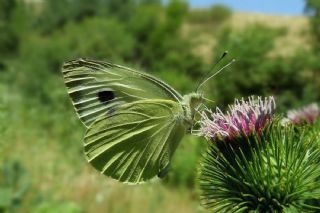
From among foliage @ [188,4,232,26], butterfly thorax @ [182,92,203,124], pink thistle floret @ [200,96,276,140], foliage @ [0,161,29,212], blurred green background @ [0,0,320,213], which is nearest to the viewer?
pink thistle floret @ [200,96,276,140]

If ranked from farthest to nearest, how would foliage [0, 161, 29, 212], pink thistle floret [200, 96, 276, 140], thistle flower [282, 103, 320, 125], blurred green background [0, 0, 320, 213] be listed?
blurred green background [0, 0, 320, 213], foliage [0, 161, 29, 212], thistle flower [282, 103, 320, 125], pink thistle floret [200, 96, 276, 140]

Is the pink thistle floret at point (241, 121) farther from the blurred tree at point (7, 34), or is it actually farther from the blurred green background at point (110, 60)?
the blurred tree at point (7, 34)

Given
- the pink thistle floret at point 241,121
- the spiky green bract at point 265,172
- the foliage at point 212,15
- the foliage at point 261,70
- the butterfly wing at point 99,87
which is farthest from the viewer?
the foliage at point 212,15

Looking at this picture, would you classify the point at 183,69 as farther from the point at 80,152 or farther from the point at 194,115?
the point at 194,115

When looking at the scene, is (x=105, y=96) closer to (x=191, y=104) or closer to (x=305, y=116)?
(x=191, y=104)

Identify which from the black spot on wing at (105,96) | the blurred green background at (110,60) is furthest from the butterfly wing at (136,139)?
the blurred green background at (110,60)

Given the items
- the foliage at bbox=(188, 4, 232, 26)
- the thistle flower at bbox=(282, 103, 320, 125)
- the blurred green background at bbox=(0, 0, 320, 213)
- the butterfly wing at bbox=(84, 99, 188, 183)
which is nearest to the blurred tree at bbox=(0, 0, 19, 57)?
the blurred green background at bbox=(0, 0, 320, 213)

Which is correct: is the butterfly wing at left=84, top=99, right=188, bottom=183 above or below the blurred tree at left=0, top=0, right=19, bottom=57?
below

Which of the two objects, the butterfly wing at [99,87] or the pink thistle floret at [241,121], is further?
the butterfly wing at [99,87]

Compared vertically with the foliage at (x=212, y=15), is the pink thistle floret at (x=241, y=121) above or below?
below

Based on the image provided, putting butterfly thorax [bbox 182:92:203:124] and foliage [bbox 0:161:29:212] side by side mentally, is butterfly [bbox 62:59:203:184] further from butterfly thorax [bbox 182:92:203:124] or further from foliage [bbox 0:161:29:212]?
foliage [bbox 0:161:29:212]
